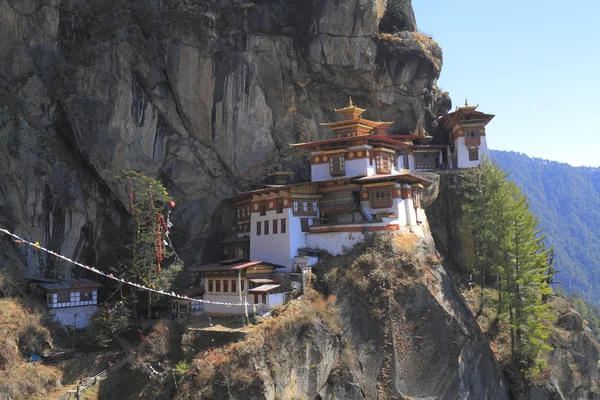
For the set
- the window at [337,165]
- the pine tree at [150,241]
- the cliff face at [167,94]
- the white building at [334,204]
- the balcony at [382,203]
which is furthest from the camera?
the window at [337,165]

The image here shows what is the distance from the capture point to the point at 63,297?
3262 cm

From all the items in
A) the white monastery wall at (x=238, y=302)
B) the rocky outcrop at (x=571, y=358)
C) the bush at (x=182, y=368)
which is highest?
the white monastery wall at (x=238, y=302)

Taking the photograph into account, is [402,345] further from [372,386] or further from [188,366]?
[188,366]

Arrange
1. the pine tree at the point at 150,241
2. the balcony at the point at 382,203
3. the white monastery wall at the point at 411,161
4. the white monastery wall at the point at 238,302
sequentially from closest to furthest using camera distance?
1. the white monastery wall at the point at 238,302
2. the pine tree at the point at 150,241
3. the balcony at the point at 382,203
4. the white monastery wall at the point at 411,161

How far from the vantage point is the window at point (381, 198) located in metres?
35.1

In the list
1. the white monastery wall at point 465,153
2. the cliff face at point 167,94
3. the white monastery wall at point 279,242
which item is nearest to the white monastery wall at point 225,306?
the white monastery wall at point 279,242

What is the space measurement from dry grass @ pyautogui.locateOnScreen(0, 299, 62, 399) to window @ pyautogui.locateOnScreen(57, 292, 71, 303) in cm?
185

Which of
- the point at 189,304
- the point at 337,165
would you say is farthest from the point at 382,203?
the point at 189,304

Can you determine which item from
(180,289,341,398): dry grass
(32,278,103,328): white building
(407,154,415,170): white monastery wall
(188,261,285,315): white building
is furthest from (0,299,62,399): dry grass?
(407,154,415,170): white monastery wall

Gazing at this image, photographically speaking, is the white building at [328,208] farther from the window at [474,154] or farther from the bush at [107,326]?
the window at [474,154]

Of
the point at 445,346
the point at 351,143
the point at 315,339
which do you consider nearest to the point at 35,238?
the point at 315,339

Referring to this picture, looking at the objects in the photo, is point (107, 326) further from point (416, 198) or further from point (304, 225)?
point (416, 198)

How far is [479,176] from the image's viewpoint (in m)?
40.4

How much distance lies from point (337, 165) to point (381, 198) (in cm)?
502
